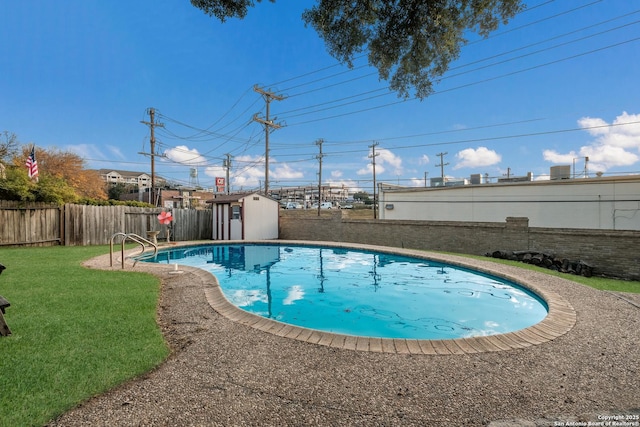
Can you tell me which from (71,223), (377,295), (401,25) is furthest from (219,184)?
(401,25)

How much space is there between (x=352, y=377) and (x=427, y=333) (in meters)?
2.90

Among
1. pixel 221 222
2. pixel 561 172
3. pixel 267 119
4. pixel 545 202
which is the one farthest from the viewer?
pixel 267 119

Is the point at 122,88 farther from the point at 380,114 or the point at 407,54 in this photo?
the point at 407,54

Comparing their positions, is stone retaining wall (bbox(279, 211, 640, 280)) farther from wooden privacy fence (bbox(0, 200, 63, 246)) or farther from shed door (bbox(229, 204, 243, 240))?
wooden privacy fence (bbox(0, 200, 63, 246))

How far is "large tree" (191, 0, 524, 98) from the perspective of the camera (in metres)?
3.94

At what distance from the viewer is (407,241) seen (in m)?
14.8

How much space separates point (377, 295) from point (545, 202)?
1341 centimetres

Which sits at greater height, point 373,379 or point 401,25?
point 401,25

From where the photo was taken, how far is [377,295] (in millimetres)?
7590

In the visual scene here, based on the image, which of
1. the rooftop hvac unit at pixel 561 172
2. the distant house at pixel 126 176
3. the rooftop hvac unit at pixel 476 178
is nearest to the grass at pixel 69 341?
the rooftop hvac unit at pixel 561 172

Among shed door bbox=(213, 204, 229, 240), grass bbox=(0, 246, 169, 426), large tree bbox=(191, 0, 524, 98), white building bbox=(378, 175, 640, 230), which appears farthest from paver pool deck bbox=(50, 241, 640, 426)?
shed door bbox=(213, 204, 229, 240)

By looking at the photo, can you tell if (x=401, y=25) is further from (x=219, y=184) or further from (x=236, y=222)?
(x=219, y=184)

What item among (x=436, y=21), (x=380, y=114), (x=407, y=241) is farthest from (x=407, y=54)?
(x=380, y=114)

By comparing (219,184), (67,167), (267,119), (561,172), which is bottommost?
(561,172)
